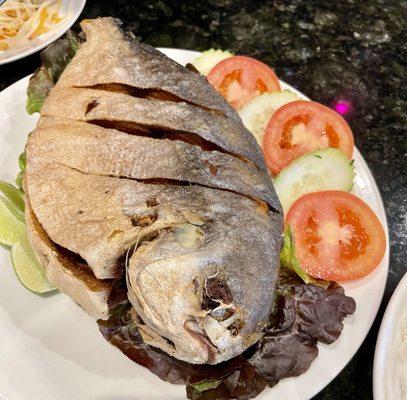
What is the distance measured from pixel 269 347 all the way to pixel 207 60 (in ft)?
5.85

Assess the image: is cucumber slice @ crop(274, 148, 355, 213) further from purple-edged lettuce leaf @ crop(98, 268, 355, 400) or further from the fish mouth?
the fish mouth

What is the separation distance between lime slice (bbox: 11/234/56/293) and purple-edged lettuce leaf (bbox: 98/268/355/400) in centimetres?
34

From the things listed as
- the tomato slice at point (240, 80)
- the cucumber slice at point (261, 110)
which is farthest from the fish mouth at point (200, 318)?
the tomato slice at point (240, 80)

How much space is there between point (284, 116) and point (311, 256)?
79 cm

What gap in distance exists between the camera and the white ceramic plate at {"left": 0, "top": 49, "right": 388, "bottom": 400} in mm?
2100

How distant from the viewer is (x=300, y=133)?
2777 mm

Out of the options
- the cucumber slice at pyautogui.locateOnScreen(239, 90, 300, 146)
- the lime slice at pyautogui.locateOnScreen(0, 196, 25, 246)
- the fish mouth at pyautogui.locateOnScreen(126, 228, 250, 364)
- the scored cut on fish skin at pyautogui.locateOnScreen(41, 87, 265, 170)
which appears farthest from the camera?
the cucumber slice at pyautogui.locateOnScreen(239, 90, 300, 146)

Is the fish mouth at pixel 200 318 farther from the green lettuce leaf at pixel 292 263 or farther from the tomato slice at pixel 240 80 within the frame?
the tomato slice at pixel 240 80

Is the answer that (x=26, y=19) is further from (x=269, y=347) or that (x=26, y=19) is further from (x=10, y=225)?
(x=269, y=347)

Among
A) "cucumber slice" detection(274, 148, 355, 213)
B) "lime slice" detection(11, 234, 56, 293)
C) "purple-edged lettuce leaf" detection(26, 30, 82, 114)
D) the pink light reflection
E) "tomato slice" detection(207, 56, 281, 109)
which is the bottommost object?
the pink light reflection

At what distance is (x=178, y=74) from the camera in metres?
2.39

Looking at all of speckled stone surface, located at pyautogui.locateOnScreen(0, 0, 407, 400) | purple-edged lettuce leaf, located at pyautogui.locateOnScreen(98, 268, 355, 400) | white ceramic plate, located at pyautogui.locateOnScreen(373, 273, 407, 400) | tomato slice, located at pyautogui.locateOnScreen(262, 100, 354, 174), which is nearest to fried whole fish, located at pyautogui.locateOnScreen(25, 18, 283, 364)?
purple-edged lettuce leaf, located at pyautogui.locateOnScreen(98, 268, 355, 400)

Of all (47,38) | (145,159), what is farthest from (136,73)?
(47,38)

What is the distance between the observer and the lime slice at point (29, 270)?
2332 millimetres
